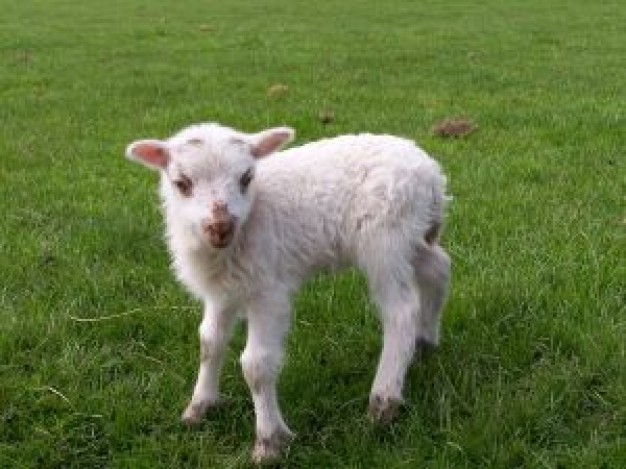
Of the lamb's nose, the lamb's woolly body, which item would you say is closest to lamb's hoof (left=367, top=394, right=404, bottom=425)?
the lamb's woolly body

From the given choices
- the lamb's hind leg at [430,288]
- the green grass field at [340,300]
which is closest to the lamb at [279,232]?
the lamb's hind leg at [430,288]

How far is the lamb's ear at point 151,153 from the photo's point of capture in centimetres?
432

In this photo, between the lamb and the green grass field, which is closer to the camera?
the lamb

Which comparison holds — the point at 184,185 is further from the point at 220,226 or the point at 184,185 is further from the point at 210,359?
the point at 210,359

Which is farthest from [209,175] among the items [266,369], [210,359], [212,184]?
[210,359]

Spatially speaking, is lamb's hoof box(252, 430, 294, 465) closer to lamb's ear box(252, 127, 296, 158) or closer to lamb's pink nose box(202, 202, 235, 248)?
lamb's pink nose box(202, 202, 235, 248)

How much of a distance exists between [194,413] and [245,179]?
1.13 meters

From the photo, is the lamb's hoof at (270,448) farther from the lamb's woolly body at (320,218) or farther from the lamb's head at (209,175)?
the lamb's head at (209,175)

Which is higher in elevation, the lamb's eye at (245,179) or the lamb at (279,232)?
the lamb's eye at (245,179)

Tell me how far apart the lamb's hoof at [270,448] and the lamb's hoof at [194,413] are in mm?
372

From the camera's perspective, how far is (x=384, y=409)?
4457 millimetres

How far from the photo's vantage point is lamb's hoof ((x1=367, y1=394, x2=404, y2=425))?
446cm

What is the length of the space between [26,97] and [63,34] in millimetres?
9727

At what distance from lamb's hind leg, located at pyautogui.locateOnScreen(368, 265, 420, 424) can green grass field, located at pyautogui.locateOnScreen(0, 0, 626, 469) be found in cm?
12
